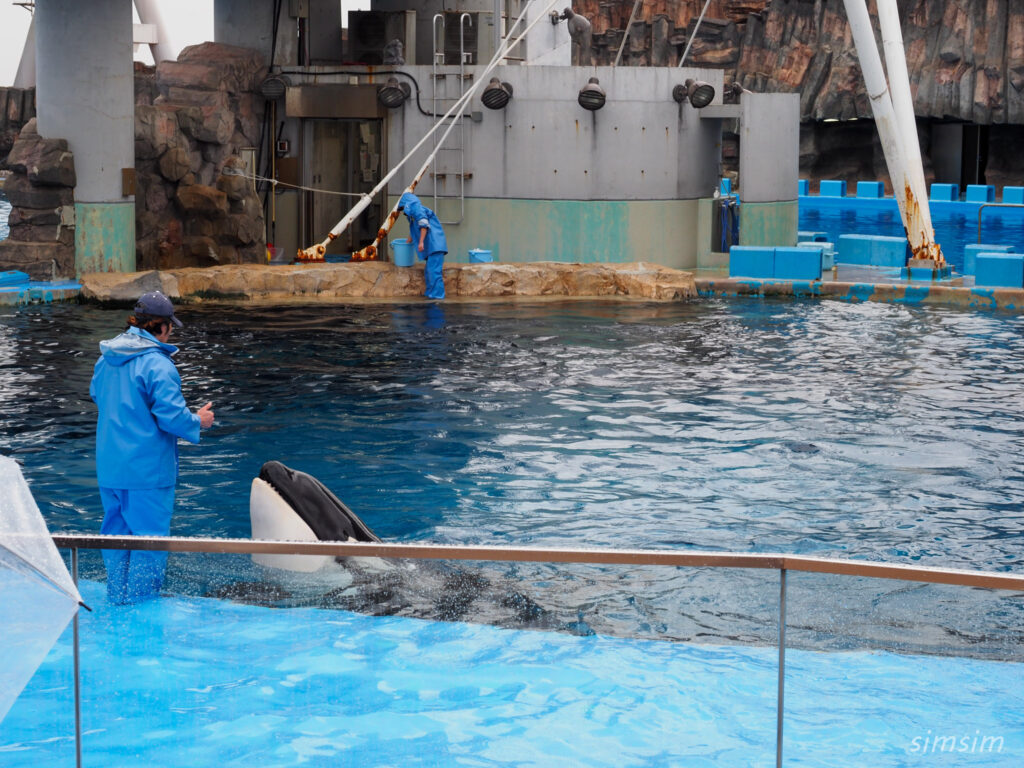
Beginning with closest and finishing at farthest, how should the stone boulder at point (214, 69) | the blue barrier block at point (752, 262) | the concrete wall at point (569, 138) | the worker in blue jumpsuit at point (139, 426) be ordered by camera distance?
1. the worker in blue jumpsuit at point (139, 426)
2. the blue barrier block at point (752, 262)
3. the stone boulder at point (214, 69)
4. the concrete wall at point (569, 138)

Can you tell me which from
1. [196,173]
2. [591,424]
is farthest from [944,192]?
[591,424]

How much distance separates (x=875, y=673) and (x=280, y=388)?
9.95 m

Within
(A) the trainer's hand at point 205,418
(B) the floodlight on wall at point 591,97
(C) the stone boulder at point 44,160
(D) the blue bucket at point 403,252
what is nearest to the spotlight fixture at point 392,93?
(D) the blue bucket at point 403,252

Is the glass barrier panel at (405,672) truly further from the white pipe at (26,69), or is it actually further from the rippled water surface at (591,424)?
the white pipe at (26,69)

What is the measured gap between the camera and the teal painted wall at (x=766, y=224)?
76.1 ft

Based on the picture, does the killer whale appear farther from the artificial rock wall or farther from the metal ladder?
the metal ladder

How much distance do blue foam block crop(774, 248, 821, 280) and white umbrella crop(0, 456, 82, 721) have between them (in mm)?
18324

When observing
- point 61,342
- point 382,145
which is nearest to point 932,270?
point 382,145

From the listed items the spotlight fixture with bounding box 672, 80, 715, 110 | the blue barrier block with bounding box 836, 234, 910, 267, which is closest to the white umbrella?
the spotlight fixture with bounding box 672, 80, 715, 110

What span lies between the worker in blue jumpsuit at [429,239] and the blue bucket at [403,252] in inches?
17.0

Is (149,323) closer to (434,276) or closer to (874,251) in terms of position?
(434,276)

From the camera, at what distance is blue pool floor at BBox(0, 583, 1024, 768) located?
4.48 m

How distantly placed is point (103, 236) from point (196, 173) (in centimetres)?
253

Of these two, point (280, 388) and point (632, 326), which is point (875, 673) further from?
point (632, 326)
